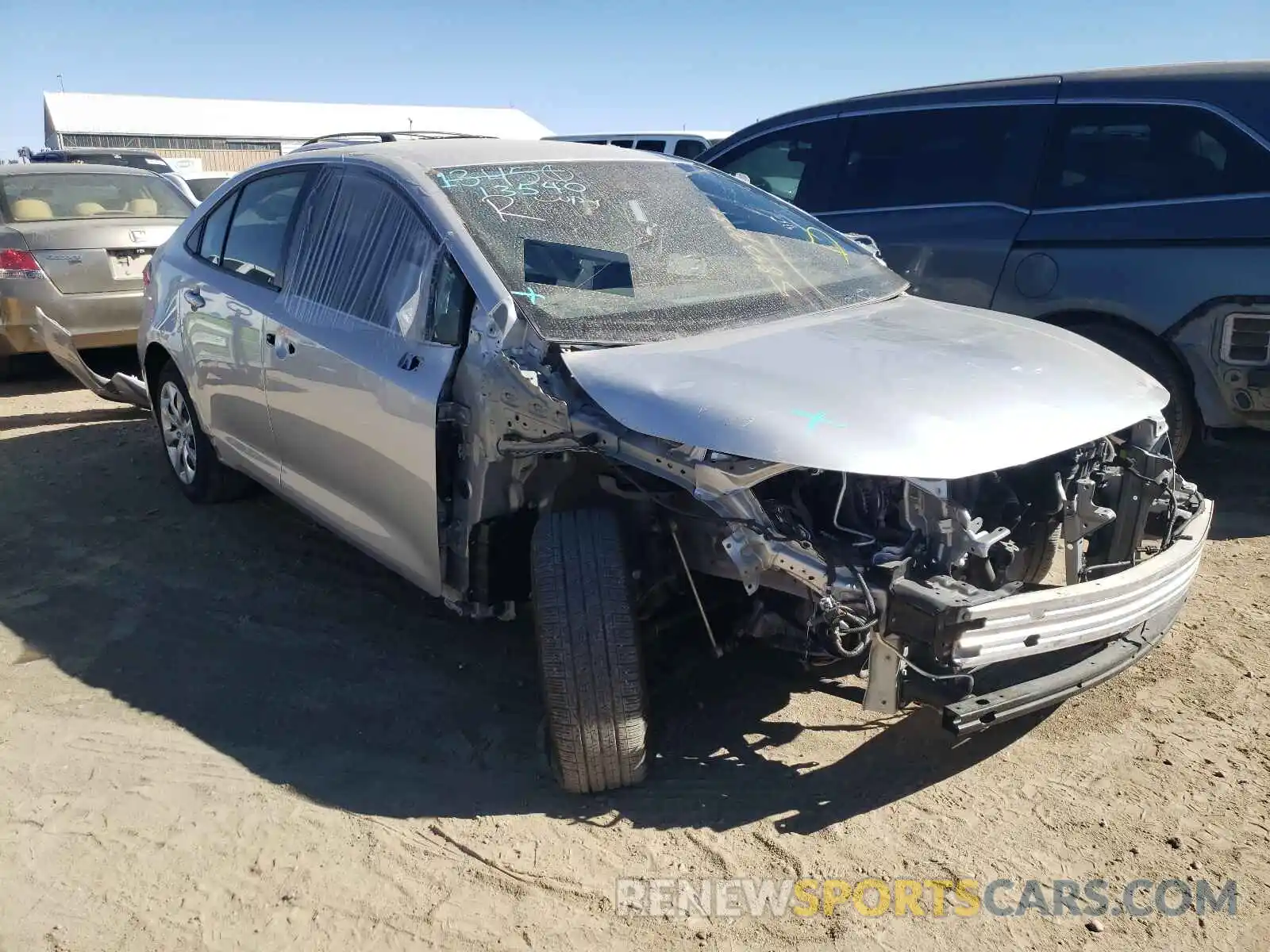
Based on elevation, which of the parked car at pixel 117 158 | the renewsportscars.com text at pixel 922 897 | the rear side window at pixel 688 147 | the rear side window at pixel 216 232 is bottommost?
the parked car at pixel 117 158

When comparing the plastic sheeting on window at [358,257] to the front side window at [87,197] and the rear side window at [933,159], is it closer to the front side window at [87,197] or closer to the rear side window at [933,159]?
the rear side window at [933,159]

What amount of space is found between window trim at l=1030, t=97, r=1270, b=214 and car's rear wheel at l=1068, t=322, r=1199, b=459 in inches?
24.8

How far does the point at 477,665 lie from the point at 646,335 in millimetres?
1397

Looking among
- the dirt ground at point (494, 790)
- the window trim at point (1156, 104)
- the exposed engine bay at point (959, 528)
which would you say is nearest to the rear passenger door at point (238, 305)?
the dirt ground at point (494, 790)

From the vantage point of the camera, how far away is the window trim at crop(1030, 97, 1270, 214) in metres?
4.70

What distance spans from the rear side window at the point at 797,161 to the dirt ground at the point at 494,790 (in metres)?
3.23

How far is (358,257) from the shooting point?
3768 millimetres

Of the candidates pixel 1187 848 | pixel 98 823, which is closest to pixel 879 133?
pixel 1187 848

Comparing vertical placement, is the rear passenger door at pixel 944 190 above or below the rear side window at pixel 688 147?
above

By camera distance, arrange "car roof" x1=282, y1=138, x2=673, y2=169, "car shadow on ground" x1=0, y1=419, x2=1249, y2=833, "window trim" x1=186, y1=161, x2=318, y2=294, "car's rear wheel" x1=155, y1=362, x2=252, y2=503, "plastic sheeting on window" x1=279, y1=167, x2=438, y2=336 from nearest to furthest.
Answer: "car shadow on ground" x1=0, y1=419, x2=1249, y2=833 < "plastic sheeting on window" x1=279, y1=167, x2=438, y2=336 < "car roof" x1=282, y1=138, x2=673, y2=169 < "window trim" x1=186, y1=161, x2=318, y2=294 < "car's rear wheel" x1=155, y1=362, x2=252, y2=503

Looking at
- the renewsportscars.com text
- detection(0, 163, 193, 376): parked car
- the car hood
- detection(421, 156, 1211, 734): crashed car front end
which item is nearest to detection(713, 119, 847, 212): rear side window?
detection(421, 156, 1211, 734): crashed car front end

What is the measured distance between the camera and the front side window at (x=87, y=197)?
7824mm

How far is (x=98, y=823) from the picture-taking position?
2.96m

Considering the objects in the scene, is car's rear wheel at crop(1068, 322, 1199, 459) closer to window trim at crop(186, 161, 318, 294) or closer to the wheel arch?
window trim at crop(186, 161, 318, 294)
